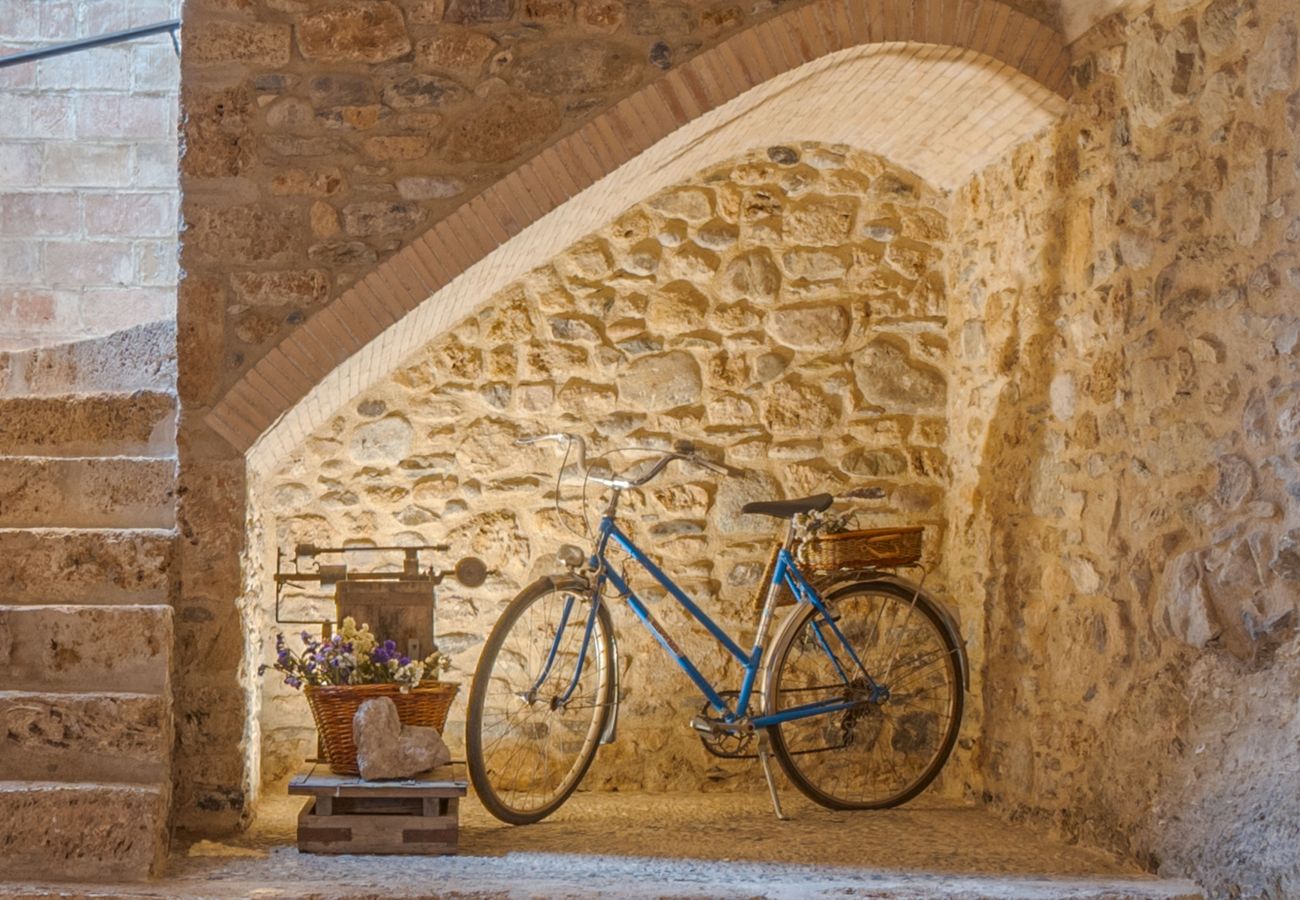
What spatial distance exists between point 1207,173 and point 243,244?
2708 millimetres

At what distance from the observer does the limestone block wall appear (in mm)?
5934

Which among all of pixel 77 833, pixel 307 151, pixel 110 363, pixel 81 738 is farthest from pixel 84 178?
pixel 77 833

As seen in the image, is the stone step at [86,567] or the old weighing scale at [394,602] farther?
the old weighing scale at [394,602]

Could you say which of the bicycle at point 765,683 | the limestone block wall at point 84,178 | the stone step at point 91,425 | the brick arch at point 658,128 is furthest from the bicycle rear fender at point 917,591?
the limestone block wall at point 84,178

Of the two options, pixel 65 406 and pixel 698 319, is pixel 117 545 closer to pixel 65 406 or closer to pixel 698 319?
pixel 65 406

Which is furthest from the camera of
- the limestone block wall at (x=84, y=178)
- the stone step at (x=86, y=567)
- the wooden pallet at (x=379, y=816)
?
the limestone block wall at (x=84, y=178)

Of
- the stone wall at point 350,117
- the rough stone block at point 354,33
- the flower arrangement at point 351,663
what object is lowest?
the flower arrangement at point 351,663

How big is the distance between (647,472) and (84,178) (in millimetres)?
2910

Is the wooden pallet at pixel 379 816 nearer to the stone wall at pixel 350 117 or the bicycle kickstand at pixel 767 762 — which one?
the bicycle kickstand at pixel 767 762

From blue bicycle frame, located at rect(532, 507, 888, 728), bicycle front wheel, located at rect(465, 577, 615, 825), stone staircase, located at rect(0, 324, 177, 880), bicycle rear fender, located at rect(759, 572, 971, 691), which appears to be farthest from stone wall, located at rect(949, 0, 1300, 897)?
stone staircase, located at rect(0, 324, 177, 880)

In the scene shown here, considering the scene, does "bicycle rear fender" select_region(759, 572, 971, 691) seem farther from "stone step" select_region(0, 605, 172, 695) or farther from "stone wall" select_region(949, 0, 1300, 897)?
"stone step" select_region(0, 605, 172, 695)

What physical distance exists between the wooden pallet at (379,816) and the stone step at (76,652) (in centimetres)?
54

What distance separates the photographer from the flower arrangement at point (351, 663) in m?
4.25

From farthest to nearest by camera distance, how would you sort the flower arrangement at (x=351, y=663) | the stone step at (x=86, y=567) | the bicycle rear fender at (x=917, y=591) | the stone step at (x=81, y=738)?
the bicycle rear fender at (x=917, y=591)
the flower arrangement at (x=351, y=663)
the stone step at (x=86, y=567)
the stone step at (x=81, y=738)
